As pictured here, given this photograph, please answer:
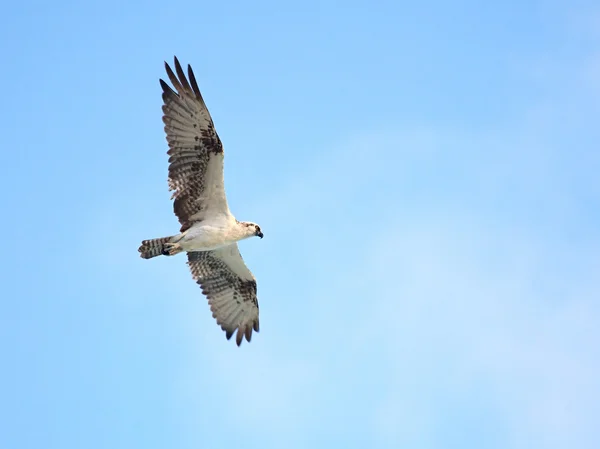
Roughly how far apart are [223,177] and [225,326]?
383 cm

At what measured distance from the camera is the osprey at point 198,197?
17.5m

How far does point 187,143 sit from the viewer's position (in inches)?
695

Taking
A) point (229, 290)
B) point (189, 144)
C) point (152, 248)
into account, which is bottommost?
point (152, 248)

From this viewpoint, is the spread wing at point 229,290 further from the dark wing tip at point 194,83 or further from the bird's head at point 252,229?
the dark wing tip at point 194,83

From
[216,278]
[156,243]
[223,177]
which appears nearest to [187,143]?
[223,177]

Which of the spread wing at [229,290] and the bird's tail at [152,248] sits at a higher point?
the spread wing at [229,290]

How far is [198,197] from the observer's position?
18062 millimetres

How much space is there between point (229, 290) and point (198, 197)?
9.29ft

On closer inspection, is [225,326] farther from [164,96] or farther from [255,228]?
[164,96]

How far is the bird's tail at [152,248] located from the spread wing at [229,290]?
57.5 inches

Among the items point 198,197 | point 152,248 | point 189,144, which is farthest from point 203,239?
point 189,144

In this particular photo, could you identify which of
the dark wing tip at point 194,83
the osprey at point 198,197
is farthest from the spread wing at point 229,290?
the dark wing tip at point 194,83

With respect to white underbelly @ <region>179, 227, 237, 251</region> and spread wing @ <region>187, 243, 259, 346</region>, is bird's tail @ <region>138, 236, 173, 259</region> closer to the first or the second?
white underbelly @ <region>179, 227, 237, 251</region>

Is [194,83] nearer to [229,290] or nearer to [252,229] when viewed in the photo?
Answer: [252,229]
